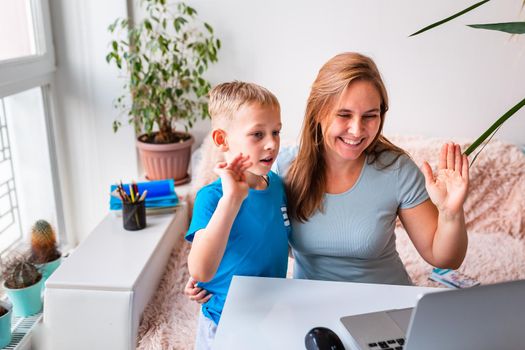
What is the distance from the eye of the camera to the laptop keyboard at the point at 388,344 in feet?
2.44

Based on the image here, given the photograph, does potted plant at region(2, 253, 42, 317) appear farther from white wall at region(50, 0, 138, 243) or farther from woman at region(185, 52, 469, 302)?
woman at region(185, 52, 469, 302)

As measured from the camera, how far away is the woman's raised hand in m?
0.95

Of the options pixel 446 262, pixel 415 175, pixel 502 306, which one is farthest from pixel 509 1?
pixel 502 306

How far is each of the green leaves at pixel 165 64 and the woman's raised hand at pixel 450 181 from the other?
3.92ft

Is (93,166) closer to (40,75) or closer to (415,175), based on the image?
(40,75)

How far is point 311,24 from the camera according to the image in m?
2.08

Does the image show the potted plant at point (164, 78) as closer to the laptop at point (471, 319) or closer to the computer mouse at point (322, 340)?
the computer mouse at point (322, 340)

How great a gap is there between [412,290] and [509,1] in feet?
5.40

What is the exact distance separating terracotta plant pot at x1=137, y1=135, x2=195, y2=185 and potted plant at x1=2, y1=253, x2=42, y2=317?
2.06 feet

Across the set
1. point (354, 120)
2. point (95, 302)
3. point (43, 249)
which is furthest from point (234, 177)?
point (43, 249)

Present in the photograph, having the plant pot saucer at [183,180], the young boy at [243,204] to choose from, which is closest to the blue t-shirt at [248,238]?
the young boy at [243,204]

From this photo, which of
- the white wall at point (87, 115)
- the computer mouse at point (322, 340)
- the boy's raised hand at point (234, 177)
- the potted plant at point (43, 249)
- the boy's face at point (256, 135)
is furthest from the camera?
the white wall at point (87, 115)

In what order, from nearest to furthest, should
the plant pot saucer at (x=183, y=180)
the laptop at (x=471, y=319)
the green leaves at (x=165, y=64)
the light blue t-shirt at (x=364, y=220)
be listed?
the laptop at (x=471, y=319) → the light blue t-shirt at (x=364, y=220) → the green leaves at (x=165, y=64) → the plant pot saucer at (x=183, y=180)

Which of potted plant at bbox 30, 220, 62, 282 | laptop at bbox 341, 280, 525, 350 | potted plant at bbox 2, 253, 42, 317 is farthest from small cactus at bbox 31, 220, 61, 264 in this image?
laptop at bbox 341, 280, 525, 350
